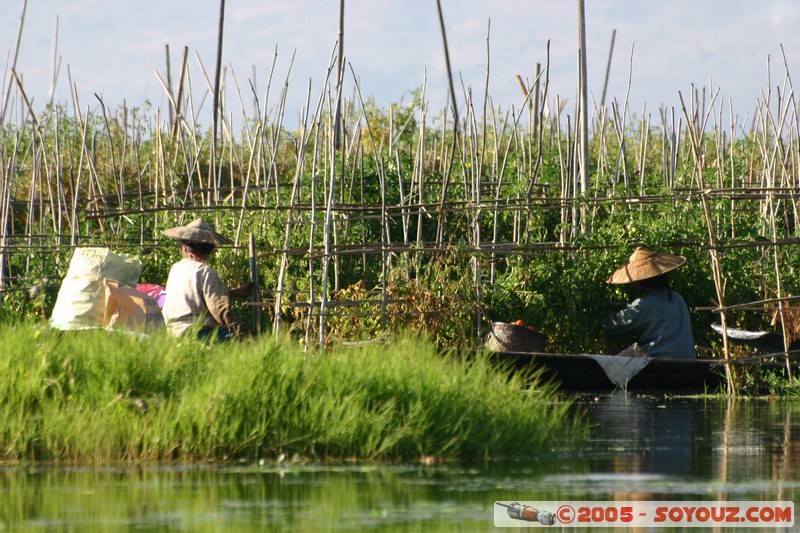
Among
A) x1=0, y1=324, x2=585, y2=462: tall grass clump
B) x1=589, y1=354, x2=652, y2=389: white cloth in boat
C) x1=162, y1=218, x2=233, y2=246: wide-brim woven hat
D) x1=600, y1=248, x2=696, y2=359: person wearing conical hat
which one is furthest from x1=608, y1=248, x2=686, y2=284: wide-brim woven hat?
x1=0, y1=324, x2=585, y2=462: tall grass clump

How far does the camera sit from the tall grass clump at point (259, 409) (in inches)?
204

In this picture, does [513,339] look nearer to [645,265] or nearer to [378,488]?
[645,265]

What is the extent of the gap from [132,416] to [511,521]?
6.65ft

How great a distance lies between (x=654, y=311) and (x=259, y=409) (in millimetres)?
4265

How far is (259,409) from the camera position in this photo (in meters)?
5.21

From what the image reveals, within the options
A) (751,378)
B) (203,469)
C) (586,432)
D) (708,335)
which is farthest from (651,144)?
(203,469)

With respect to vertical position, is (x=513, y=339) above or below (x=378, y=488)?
above

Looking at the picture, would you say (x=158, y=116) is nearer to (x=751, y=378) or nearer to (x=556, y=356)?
(x=556, y=356)

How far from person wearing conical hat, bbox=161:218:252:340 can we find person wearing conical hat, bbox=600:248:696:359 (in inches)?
115

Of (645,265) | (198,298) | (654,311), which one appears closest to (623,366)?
(654,311)

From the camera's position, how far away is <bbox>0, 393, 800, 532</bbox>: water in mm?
3857

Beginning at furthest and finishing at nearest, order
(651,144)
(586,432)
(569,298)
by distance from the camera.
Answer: (651,144)
(569,298)
(586,432)

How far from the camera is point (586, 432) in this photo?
18.6ft

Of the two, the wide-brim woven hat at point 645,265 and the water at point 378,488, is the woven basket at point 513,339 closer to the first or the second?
the wide-brim woven hat at point 645,265
